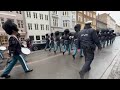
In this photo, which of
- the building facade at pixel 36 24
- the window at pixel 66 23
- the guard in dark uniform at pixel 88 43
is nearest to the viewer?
the guard in dark uniform at pixel 88 43

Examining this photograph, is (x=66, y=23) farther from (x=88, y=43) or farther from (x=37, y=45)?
(x=88, y=43)

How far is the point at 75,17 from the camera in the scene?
43.3 m

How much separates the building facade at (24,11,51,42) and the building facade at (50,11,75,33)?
163cm

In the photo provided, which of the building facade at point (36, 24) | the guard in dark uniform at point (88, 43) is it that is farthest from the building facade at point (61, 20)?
the guard in dark uniform at point (88, 43)

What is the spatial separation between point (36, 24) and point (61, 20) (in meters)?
9.10

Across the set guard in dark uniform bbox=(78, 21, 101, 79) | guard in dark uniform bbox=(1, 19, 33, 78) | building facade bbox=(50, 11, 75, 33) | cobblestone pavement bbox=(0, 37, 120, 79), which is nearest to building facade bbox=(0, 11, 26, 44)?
building facade bbox=(50, 11, 75, 33)

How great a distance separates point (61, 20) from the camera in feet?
127

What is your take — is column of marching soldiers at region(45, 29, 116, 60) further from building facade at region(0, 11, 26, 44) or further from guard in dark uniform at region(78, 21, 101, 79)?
building facade at region(0, 11, 26, 44)

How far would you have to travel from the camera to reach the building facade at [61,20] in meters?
36.2

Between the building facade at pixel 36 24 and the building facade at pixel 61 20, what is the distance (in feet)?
5.34

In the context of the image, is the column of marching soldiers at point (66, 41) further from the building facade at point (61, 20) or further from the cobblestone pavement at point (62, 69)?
the building facade at point (61, 20)

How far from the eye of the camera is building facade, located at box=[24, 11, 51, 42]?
29.8 meters
